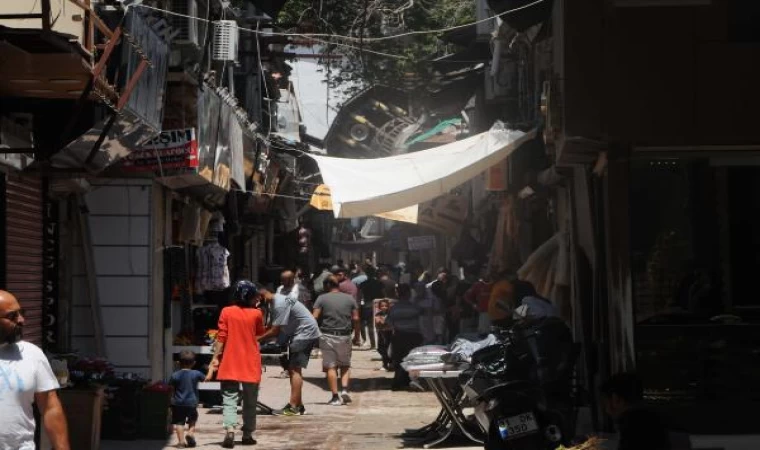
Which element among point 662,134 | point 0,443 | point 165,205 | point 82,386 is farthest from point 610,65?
point 165,205

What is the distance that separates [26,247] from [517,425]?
18.9 ft

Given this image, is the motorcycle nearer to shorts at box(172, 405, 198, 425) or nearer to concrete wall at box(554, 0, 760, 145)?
concrete wall at box(554, 0, 760, 145)

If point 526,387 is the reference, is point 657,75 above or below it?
above

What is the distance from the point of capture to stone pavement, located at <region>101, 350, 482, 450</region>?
43.2 ft

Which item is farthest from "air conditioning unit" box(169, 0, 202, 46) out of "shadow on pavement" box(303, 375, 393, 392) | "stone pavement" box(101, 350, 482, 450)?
"shadow on pavement" box(303, 375, 393, 392)

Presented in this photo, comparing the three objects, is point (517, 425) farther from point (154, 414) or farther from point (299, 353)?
point (299, 353)

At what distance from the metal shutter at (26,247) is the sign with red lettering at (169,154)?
2.01 meters

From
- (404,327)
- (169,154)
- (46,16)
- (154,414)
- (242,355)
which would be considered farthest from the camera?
(404,327)

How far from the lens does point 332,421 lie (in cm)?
1519

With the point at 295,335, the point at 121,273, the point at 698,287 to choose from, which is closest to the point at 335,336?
the point at 295,335

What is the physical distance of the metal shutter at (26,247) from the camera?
485 inches

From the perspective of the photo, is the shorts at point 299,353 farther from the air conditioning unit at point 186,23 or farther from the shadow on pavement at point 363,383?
the air conditioning unit at point 186,23

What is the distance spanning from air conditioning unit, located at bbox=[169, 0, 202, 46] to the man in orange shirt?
475cm

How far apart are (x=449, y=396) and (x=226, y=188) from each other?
6.73 metres
